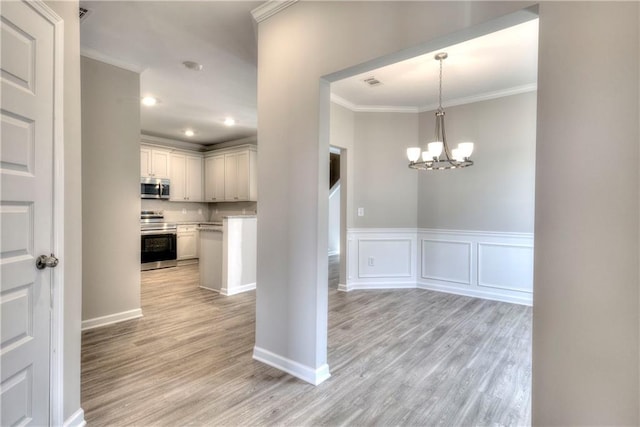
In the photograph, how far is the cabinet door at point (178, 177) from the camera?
6.73 metres

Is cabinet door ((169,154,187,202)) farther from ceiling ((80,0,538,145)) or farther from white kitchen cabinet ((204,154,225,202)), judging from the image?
ceiling ((80,0,538,145))

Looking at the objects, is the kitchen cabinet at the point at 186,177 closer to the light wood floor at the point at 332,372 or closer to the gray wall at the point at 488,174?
the light wood floor at the point at 332,372

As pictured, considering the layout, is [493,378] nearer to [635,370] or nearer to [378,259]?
[635,370]

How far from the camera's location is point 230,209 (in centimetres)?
729

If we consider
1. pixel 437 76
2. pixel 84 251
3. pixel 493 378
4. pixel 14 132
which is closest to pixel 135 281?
pixel 84 251

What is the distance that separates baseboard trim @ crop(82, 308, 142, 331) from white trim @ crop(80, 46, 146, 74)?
2576 millimetres

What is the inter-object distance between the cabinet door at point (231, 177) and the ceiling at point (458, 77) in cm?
320

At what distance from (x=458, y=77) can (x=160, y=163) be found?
229 inches

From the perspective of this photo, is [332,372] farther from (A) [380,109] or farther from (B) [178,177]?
(B) [178,177]

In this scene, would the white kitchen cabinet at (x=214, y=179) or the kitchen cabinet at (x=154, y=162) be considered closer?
the kitchen cabinet at (x=154, y=162)

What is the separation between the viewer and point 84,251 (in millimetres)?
2951

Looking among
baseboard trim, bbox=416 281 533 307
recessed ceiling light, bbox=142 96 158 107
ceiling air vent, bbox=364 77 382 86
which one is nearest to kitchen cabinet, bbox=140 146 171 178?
recessed ceiling light, bbox=142 96 158 107

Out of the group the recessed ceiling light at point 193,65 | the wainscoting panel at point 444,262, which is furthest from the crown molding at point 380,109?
the recessed ceiling light at point 193,65

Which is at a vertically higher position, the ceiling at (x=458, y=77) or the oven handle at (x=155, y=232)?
the ceiling at (x=458, y=77)
